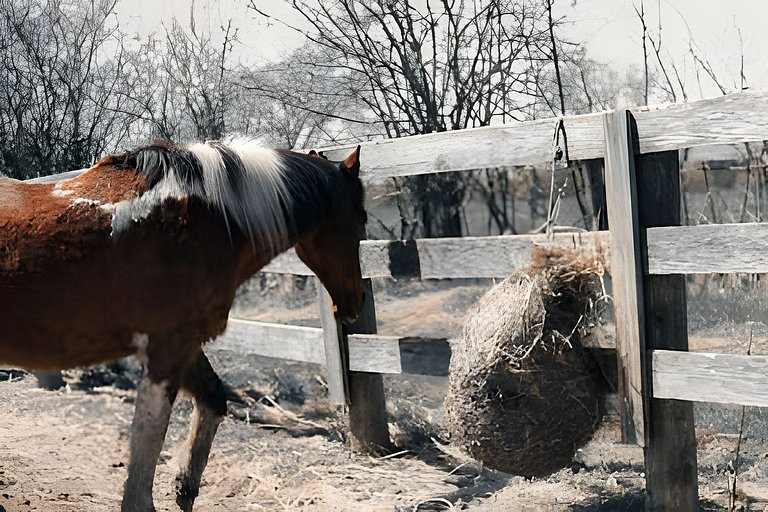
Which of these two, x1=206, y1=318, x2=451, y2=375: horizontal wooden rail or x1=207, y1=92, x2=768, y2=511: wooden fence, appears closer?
x1=207, y1=92, x2=768, y2=511: wooden fence

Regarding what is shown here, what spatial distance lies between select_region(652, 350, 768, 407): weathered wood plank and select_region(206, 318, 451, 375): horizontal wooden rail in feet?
3.91

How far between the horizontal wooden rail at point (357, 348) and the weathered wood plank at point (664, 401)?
3.71 ft

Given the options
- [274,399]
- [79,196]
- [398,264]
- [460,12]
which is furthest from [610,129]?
[274,399]

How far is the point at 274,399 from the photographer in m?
5.79

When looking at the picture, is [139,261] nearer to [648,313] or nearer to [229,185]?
[229,185]

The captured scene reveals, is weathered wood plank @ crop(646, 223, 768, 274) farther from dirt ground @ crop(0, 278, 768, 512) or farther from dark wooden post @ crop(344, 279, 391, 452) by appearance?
dark wooden post @ crop(344, 279, 391, 452)

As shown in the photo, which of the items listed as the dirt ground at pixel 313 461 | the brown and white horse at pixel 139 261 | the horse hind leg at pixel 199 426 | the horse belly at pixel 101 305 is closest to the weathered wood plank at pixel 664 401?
the dirt ground at pixel 313 461

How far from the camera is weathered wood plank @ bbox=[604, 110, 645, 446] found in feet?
9.91

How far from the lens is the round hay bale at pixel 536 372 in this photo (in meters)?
3.12

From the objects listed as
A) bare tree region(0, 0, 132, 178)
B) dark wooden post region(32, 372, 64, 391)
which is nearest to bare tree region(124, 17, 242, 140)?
bare tree region(0, 0, 132, 178)

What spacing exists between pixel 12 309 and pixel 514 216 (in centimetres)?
715

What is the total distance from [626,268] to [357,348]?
Result: 1870 mm

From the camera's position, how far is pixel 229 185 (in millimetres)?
3256

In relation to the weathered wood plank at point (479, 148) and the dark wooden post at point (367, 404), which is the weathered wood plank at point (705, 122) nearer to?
the weathered wood plank at point (479, 148)
